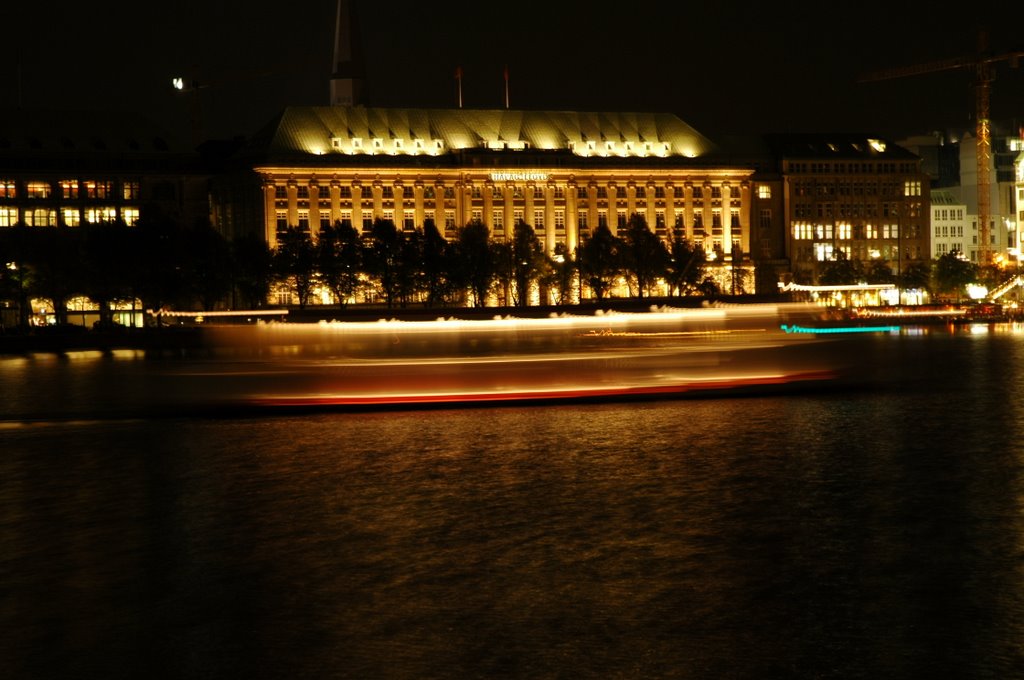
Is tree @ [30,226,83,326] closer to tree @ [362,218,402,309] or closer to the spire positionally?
tree @ [362,218,402,309]

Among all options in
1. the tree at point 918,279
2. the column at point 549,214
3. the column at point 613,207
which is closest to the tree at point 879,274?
the tree at point 918,279

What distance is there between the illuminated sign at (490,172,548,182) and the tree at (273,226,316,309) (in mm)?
34166

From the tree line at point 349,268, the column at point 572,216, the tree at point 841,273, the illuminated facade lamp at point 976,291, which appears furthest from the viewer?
the column at point 572,216

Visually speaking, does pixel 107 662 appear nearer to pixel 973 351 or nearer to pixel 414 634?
pixel 414 634

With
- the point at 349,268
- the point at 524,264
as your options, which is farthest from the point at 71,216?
the point at 524,264

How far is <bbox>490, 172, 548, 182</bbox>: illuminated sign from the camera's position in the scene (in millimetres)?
165875

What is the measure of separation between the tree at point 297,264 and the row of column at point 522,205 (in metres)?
19.3

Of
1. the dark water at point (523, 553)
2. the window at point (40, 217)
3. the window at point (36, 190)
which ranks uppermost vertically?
the window at point (36, 190)

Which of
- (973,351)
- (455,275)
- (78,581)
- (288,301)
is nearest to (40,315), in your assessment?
(288,301)

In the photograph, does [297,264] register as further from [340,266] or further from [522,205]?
[522,205]

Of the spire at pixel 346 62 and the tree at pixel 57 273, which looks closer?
the tree at pixel 57 273

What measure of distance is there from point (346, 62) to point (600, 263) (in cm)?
5223

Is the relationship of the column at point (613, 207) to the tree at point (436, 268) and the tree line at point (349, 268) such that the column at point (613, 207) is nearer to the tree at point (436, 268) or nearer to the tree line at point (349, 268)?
the tree line at point (349, 268)

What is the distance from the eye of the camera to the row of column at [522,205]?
157750 millimetres
